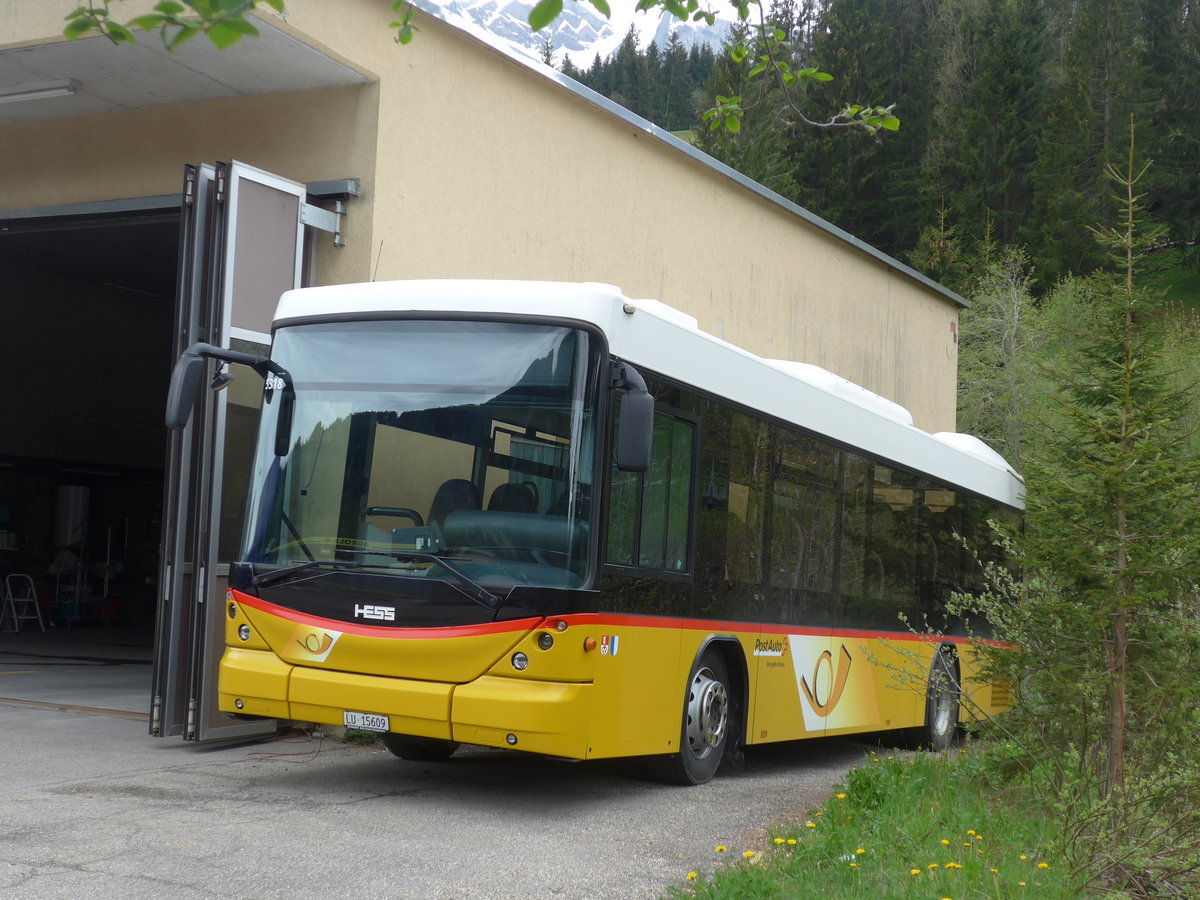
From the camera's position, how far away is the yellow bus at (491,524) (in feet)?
23.3

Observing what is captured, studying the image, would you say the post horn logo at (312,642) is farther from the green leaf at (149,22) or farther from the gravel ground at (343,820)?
the green leaf at (149,22)

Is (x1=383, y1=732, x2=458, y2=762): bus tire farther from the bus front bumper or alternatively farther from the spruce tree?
the spruce tree

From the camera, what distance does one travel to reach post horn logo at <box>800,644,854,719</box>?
1023 cm

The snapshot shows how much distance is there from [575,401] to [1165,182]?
58.0 m

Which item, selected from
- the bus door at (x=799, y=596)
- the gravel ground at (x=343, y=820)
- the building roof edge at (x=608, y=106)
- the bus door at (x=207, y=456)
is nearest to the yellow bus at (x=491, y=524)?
the gravel ground at (x=343, y=820)

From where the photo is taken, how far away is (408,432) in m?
7.46

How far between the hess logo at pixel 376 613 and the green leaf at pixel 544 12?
3.89m

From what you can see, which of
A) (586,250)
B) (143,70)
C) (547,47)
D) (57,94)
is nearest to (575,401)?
(143,70)

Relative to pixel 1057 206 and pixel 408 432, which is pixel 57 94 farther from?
pixel 1057 206

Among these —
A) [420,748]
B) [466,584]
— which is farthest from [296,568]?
[420,748]

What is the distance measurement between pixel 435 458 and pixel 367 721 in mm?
1420

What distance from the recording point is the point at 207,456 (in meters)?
9.59

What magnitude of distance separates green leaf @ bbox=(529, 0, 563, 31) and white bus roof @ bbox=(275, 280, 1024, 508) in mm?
3428

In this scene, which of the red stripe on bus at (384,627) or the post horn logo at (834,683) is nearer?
the red stripe on bus at (384,627)
